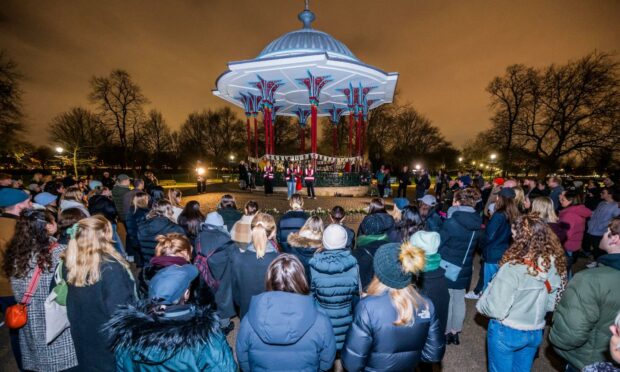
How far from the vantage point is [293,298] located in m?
1.80

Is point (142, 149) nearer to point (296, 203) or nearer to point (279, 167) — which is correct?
point (279, 167)

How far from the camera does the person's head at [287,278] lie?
6.36 ft

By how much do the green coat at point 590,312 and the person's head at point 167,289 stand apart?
2984 millimetres

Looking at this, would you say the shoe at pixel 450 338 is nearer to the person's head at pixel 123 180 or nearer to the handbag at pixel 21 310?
the handbag at pixel 21 310

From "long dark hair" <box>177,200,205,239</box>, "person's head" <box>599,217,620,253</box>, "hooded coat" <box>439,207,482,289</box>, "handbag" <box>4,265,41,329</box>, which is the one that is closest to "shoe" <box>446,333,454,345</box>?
"hooded coat" <box>439,207,482,289</box>

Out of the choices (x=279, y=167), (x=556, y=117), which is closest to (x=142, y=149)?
(x=279, y=167)

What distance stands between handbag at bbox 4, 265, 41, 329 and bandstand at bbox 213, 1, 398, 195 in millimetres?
15260

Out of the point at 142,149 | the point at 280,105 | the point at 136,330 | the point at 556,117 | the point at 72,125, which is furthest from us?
the point at 142,149

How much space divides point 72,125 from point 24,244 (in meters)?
48.4

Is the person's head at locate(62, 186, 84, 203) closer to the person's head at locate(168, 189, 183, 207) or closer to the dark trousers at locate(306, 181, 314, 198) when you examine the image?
the person's head at locate(168, 189, 183, 207)

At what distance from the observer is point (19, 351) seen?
2656 mm

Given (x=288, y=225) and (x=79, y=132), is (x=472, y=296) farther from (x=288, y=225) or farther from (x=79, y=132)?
(x=79, y=132)

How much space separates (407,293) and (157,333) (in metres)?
1.65

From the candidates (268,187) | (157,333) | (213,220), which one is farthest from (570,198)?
(268,187)
